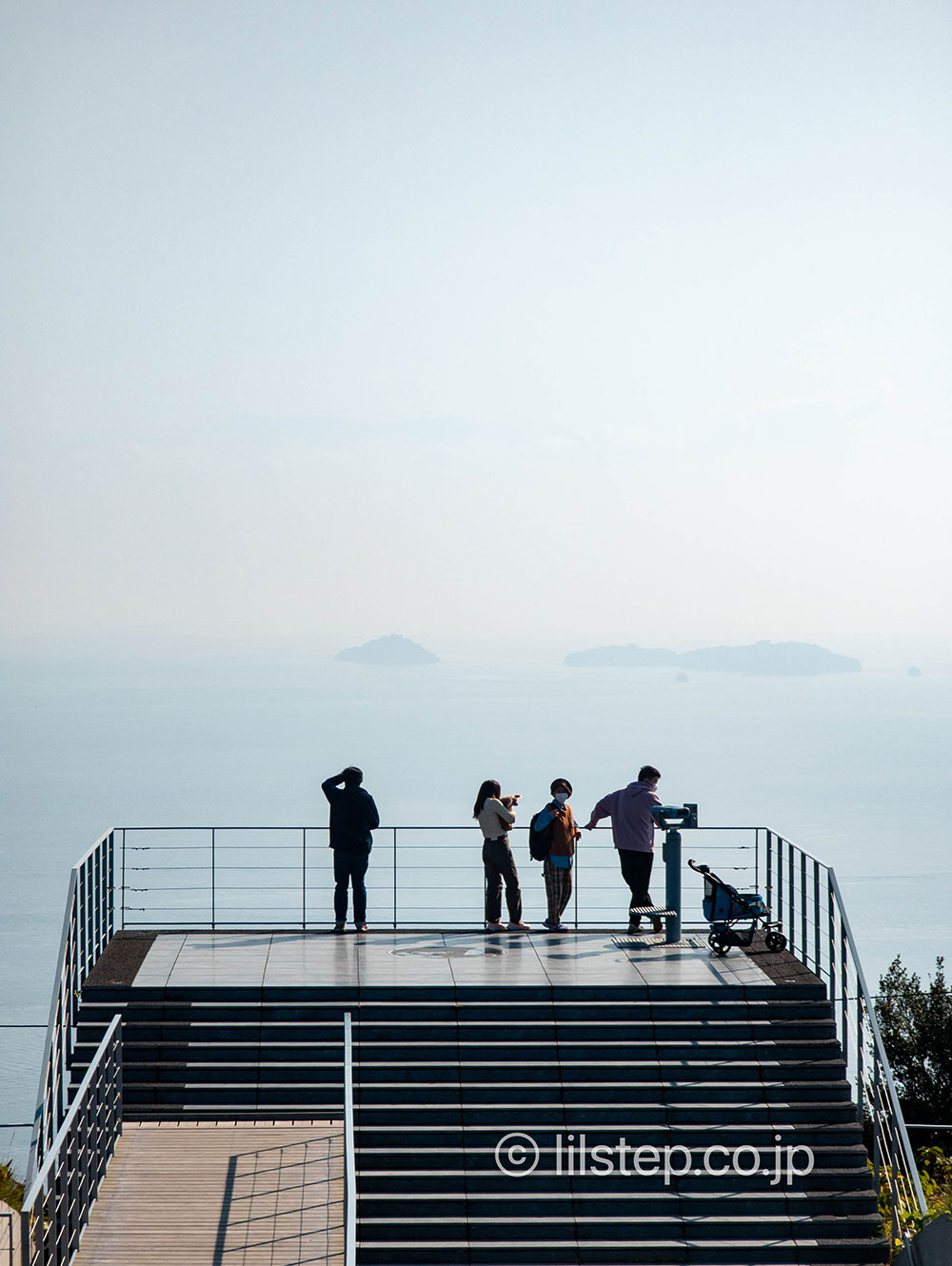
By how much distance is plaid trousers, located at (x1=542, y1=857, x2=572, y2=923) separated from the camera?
571 inches

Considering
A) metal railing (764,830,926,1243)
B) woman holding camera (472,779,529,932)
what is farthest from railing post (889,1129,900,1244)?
woman holding camera (472,779,529,932)

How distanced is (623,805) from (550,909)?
1.39 meters

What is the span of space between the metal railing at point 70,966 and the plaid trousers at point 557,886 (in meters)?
4.40

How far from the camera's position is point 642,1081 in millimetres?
11211

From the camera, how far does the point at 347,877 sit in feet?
47.0

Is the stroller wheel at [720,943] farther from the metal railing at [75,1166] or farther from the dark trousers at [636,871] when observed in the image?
the metal railing at [75,1166]

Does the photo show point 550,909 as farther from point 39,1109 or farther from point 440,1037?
point 39,1109

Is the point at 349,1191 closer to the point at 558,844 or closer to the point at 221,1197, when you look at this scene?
the point at 221,1197

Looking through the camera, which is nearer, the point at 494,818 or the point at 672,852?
the point at 672,852

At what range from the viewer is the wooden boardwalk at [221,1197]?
8484 millimetres

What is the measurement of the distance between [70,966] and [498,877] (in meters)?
4.38

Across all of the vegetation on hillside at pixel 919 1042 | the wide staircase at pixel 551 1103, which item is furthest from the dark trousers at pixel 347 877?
Result: the vegetation on hillside at pixel 919 1042

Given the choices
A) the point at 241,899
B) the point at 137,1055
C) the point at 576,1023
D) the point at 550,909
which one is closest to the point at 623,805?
the point at 550,909

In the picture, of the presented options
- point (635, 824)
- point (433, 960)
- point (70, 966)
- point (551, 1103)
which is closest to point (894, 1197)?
point (551, 1103)
